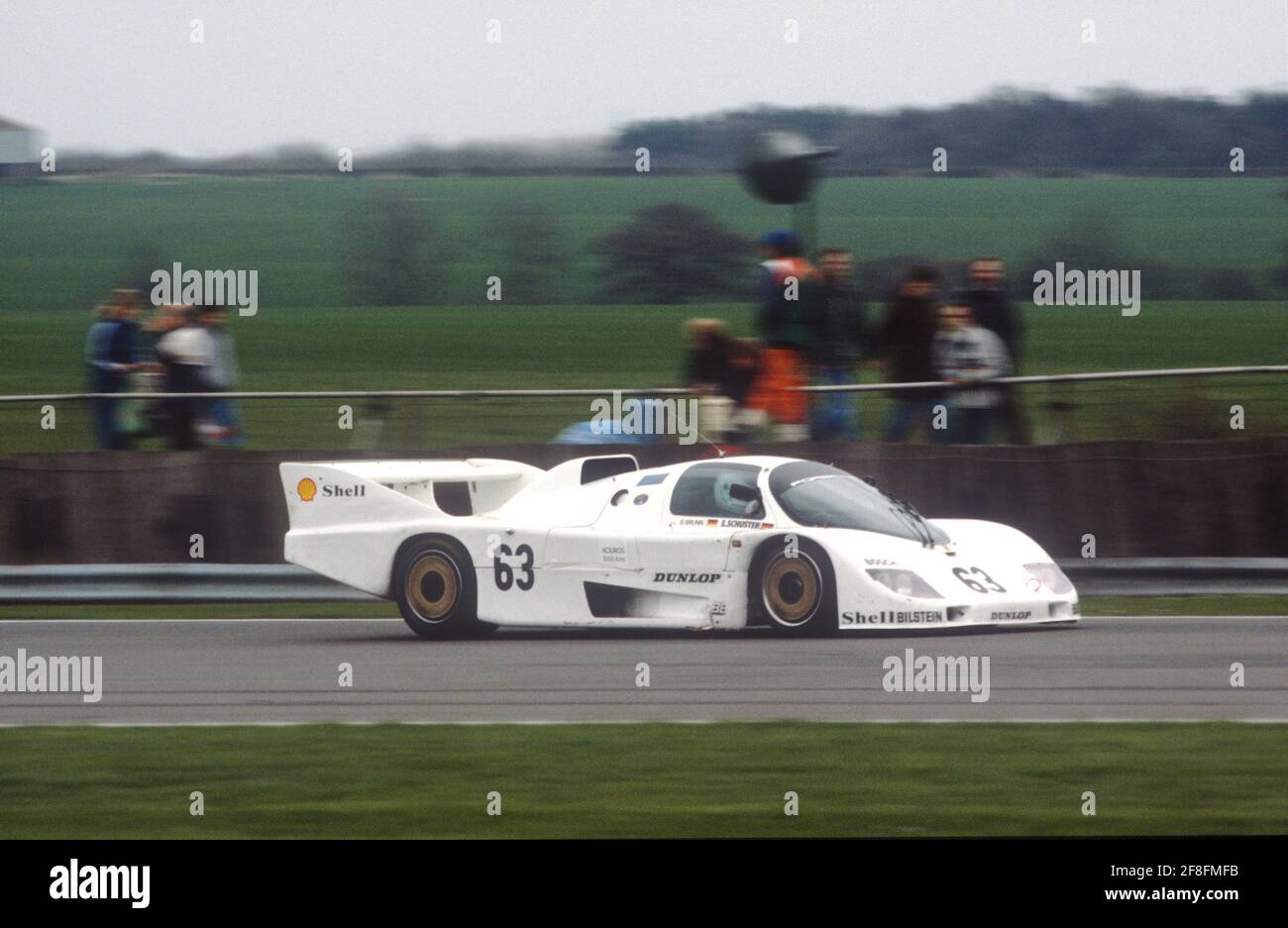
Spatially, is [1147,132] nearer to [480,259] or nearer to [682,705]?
[480,259]

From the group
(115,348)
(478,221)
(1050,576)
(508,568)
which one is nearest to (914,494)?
(1050,576)

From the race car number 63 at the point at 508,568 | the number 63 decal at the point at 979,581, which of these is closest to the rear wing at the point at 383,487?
the race car number 63 at the point at 508,568

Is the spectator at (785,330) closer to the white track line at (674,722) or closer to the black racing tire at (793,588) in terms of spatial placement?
the black racing tire at (793,588)

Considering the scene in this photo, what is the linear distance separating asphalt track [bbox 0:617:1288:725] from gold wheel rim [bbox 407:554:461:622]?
214 mm

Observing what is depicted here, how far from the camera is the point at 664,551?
10766 millimetres

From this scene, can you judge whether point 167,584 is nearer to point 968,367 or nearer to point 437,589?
point 437,589

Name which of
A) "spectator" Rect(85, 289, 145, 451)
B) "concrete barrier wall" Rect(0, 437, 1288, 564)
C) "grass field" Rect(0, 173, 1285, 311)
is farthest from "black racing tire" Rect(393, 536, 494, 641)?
"grass field" Rect(0, 173, 1285, 311)

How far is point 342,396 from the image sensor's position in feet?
44.3

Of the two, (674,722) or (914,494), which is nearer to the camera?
(674,722)

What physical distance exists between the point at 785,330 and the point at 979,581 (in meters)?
2.99

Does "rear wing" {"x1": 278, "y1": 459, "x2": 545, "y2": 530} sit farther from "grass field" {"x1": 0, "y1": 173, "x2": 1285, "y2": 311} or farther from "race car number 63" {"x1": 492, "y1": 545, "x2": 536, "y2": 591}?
"grass field" {"x1": 0, "y1": 173, "x2": 1285, "y2": 311}
